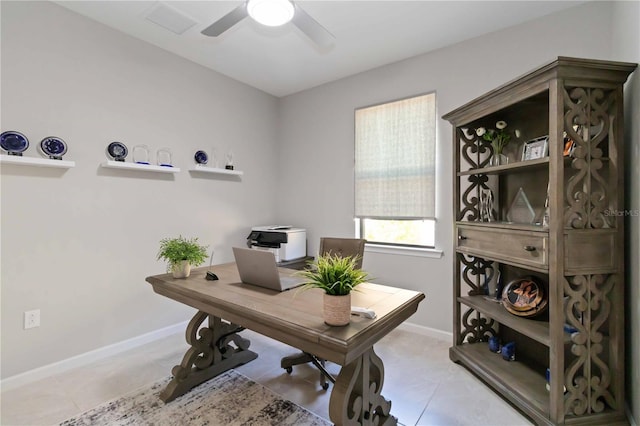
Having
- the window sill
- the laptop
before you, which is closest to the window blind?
the window sill

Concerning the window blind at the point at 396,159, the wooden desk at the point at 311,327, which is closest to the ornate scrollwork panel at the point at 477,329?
the window blind at the point at 396,159

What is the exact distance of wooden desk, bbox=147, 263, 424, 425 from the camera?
1.16 metres

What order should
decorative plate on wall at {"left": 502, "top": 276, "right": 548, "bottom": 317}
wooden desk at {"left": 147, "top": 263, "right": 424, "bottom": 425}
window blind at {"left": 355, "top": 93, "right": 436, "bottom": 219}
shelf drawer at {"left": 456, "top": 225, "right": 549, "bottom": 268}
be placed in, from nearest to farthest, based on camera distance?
wooden desk at {"left": 147, "top": 263, "right": 424, "bottom": 425}
shelf drawer at {"left": 456, "top": 225, "right": 549, "bottom": 268}
decorative plate on wall at {"left": 502, "top": 276, "right": 548, "bottom": 317}
window blind at {"left": 355, "top": 93, "right": 436, "bottom": 219}

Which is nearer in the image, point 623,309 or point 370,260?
point 623,309

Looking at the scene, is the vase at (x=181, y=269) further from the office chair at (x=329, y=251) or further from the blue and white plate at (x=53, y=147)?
the blue and white plate at (x=53, y=147)

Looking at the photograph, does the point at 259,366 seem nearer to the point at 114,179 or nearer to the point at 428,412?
the point at 428,412

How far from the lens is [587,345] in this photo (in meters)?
1.62

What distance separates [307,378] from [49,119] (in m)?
2.79

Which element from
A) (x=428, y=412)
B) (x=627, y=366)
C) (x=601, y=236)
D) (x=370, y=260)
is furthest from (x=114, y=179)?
(x=627, y=366)

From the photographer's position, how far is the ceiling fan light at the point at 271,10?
159cm

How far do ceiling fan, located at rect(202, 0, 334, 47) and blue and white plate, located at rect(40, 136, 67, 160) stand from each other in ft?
4.83

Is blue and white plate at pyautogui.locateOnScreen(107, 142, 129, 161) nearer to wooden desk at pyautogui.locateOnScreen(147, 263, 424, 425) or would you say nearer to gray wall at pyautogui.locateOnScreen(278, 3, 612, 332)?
wooden desk at pyautogui.locateOnScreen(147, 263, 424, 425)

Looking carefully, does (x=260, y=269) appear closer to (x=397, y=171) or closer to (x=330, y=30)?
(x=397, y=171)

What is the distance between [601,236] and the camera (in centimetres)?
162
